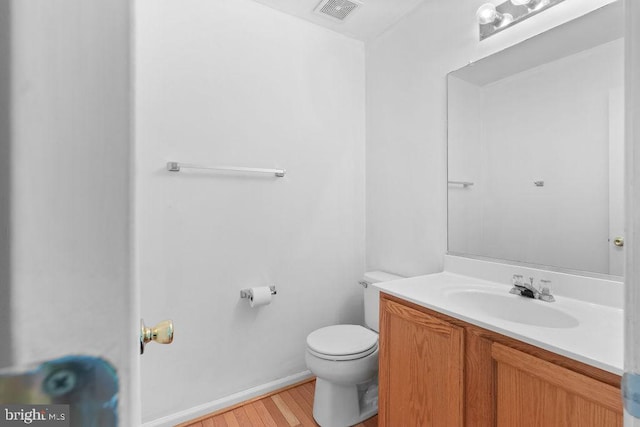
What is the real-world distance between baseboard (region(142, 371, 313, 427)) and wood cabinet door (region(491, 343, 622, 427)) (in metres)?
1.25

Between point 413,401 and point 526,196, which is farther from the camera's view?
point 526,196

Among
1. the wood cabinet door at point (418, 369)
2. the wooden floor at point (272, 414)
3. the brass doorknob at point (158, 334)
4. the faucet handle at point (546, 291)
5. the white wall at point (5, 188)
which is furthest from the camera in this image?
the wooden floor at point (272, 414)

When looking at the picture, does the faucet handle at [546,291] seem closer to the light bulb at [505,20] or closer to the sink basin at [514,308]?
the sink basin at [514,308]

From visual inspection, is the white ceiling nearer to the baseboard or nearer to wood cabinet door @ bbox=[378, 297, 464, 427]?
wood cabinet door @ bbox=[378, 297, 464, 427]

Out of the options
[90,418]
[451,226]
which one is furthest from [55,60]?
[451,226]

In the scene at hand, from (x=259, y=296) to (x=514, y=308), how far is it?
3.90 feet

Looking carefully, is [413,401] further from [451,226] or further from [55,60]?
[55,60]

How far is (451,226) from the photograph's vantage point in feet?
5.14

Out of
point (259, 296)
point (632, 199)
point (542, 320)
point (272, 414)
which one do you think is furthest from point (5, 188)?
point (272, 414)

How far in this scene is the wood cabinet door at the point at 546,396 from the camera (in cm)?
69

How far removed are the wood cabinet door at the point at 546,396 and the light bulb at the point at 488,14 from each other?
1344 millimetres

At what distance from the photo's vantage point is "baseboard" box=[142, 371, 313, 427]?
4.91ft

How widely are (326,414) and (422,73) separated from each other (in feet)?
6.23

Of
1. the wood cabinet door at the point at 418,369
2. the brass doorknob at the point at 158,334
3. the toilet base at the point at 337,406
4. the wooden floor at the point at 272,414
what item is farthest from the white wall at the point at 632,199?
the wooden floor at the point at 272,414
